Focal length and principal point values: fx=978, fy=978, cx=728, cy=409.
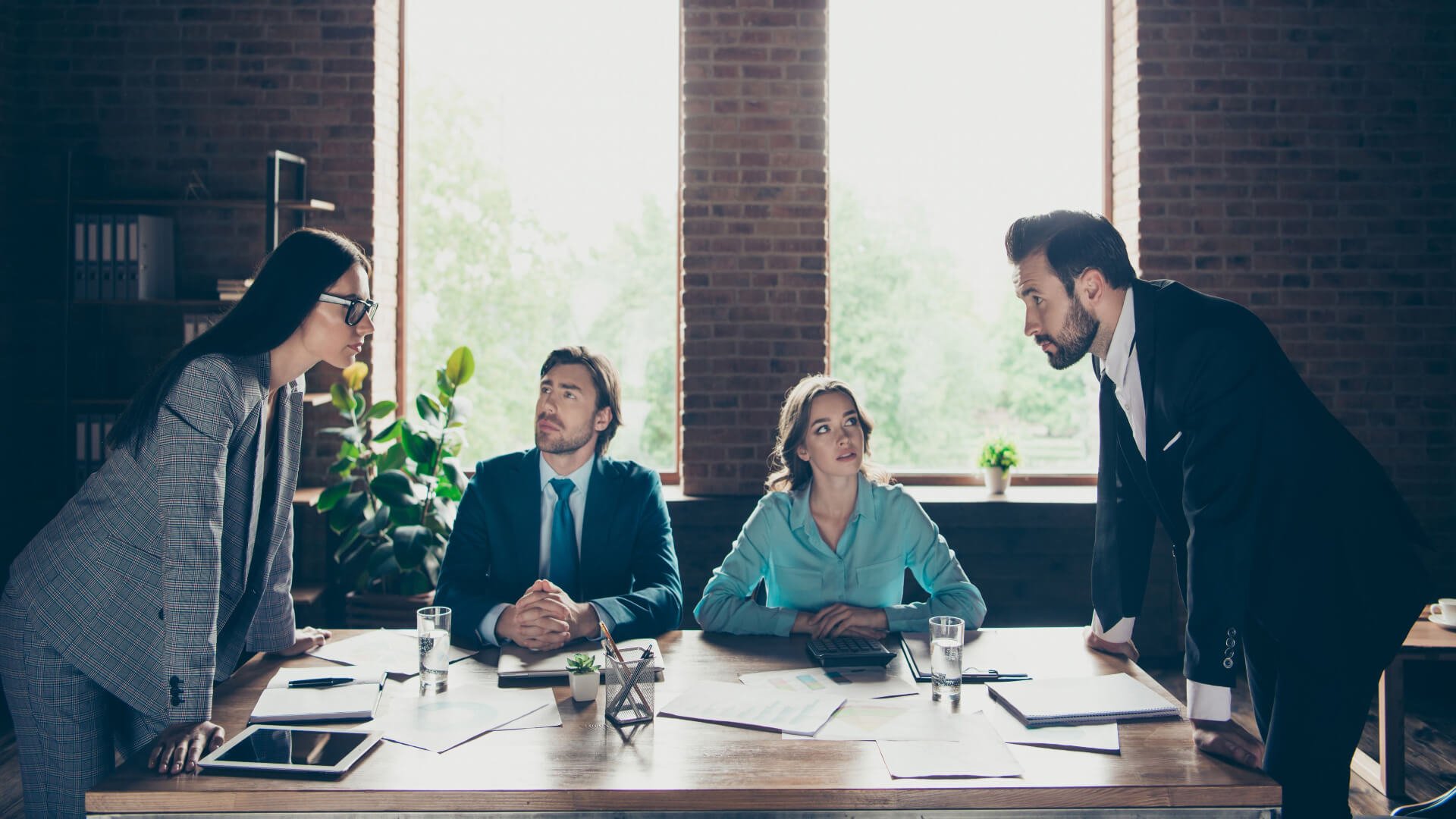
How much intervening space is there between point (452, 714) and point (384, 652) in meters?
0.42

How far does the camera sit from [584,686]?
68.9 inches

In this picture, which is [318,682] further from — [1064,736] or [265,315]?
[1064,736]

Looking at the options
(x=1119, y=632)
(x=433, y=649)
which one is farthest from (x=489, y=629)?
(x=1119, y=632)

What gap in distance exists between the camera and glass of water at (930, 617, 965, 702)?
1.77m

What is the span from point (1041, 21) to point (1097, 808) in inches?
157

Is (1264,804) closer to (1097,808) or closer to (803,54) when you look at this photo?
(1097,808)

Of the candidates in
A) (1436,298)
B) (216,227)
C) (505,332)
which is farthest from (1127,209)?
(216,227)

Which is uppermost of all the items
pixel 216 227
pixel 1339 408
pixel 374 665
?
pixel 216 227

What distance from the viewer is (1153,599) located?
4.06 meters

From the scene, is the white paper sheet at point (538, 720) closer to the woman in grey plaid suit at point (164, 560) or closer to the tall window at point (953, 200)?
the woman in grey plaid suit at point (164, 560)

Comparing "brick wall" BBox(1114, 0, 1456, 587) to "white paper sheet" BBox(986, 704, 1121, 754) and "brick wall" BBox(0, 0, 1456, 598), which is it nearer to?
"brick wall" BBox(0, 0, 1456, 598)

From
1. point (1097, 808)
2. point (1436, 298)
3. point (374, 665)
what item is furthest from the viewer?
point (1436, 298)

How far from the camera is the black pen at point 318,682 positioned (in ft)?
5.96

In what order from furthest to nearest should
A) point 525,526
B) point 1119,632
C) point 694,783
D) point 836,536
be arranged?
point 836,536, point 525,526, point 1119,632, point 694,783
